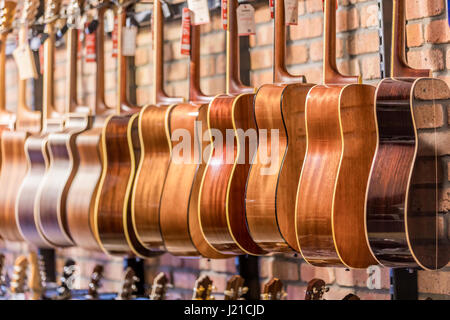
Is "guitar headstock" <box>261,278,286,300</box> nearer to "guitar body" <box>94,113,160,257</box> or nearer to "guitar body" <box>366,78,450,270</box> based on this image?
"guitar body" <box>94,113,160,257</box>

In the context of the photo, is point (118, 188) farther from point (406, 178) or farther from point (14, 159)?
point (406, 178)

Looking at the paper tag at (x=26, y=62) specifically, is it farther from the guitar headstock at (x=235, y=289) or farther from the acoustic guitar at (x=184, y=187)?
the guitar headstock at (x=235, y=289)

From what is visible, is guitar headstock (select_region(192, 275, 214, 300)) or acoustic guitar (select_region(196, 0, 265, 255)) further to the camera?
guitar headstock (select_region(192, 275, 214, 300))

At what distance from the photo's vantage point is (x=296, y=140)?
1.85m

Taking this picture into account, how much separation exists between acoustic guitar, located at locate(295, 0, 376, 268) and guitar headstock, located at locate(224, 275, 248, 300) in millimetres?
464

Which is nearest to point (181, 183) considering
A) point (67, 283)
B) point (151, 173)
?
point (151, 173)

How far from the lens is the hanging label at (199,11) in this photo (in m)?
2.21

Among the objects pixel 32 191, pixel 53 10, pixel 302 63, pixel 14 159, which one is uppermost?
pixel 53 10

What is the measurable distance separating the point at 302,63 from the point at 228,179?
0.57 meters

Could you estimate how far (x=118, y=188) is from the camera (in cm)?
224

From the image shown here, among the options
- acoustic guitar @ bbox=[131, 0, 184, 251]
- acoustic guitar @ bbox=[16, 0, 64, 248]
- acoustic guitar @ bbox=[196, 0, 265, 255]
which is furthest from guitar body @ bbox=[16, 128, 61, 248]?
acoustic guitar @ bbox=[196, 0, 265, 255]

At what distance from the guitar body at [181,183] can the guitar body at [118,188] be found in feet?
0.49

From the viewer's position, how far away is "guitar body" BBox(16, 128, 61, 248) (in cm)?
253

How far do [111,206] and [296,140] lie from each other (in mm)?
626
